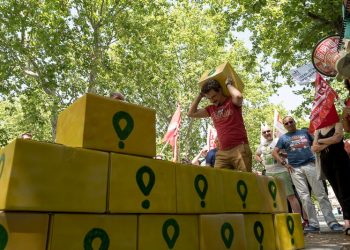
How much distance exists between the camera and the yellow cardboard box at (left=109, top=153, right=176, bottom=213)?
89.0 inches

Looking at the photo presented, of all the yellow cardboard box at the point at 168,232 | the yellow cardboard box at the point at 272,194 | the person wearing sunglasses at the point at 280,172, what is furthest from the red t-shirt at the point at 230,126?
the person wearing sunglasses at the point at 280,172

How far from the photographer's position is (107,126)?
2.39 meters

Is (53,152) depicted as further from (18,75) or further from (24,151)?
(18,75)

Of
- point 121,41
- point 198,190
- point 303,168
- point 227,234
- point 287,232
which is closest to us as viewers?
point 198,190

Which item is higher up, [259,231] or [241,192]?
[241,192]

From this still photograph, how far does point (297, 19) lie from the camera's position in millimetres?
10039

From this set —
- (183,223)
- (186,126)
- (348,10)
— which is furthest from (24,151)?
(186,126)

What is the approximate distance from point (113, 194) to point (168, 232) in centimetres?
53

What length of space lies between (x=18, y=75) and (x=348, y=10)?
14732 mm

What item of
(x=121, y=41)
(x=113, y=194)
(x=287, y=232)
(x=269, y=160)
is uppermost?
(x=121, y=41)

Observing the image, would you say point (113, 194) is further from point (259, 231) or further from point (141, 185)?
point (259, 231)

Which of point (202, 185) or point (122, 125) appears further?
point (202, 185)

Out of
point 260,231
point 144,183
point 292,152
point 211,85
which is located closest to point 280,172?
point 292,152

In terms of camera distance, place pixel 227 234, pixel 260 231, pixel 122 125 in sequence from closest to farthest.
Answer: pixel 122 125
pixel 227 234
pixel 260 231
